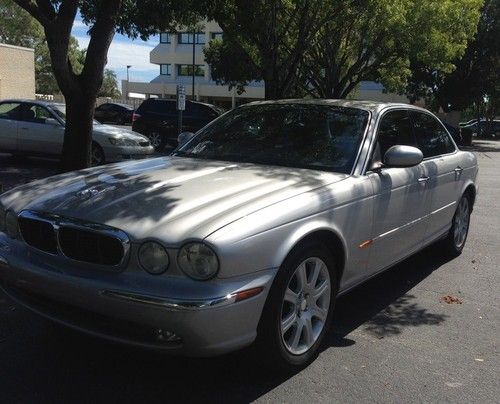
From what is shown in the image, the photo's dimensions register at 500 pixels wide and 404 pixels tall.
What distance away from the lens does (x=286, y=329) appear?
3.33m

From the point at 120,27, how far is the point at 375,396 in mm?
10497

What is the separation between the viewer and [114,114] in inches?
1521

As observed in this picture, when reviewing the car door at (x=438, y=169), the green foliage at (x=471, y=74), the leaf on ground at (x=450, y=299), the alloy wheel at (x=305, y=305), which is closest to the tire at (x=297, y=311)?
the alloy wheel at (x=305, y=305)

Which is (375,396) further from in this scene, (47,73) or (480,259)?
(47,73)

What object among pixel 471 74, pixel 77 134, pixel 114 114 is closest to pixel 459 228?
pixel 77 134

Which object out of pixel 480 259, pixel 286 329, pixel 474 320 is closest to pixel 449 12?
pixel 480 259

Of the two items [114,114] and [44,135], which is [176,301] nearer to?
[44,135]

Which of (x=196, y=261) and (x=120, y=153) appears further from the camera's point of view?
(x=120, y=153)

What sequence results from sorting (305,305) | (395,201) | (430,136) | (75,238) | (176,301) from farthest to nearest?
1. (430,136)
2. (395,201)
3. (305,305)
4. (75,238)
5. (176,301)

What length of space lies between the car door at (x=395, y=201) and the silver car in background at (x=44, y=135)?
8835 mm

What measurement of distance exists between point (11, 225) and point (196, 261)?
1.40m

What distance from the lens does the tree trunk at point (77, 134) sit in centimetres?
915

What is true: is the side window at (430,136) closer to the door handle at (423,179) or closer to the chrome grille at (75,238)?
the door handle at (423,179)

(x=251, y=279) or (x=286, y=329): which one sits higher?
(x=251, y=279)
